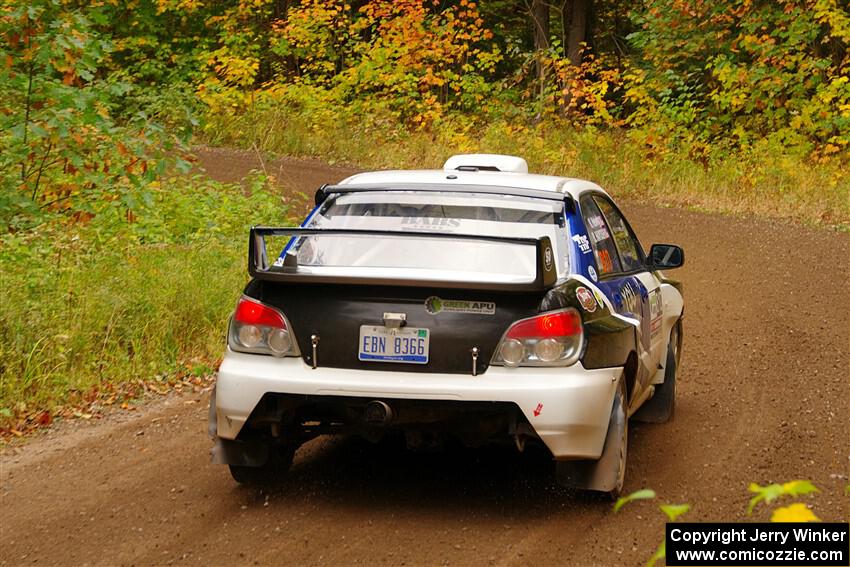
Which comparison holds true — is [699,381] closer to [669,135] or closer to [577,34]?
[669,135]

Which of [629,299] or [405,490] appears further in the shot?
[629,299]

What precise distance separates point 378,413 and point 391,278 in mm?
619

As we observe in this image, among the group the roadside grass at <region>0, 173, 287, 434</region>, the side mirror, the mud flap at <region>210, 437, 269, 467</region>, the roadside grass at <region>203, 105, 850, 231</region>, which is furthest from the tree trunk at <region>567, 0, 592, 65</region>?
the mud flap at <region>210, 437, 269, 467</region>

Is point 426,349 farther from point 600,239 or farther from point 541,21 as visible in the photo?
point 541,21

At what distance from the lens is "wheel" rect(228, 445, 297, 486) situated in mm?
6492

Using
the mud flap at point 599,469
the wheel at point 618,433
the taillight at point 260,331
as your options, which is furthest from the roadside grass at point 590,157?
the taillight at point 260,331

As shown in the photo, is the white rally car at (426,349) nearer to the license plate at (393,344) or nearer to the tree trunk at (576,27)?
the license plate at (393,344)

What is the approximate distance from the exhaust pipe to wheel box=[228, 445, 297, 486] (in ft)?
2.67

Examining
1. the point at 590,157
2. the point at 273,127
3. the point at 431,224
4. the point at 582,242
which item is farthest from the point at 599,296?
the point at 273,127

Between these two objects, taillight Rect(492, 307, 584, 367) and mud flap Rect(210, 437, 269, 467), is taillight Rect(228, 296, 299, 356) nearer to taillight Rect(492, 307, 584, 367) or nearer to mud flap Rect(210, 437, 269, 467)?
mud flap Rect(210, 437, 269, 467)

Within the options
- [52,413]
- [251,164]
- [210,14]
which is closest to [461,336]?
[52,413]

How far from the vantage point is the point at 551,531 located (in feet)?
19.1

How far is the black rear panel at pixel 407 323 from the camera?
19.1 feet

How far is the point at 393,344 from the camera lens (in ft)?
19.2
